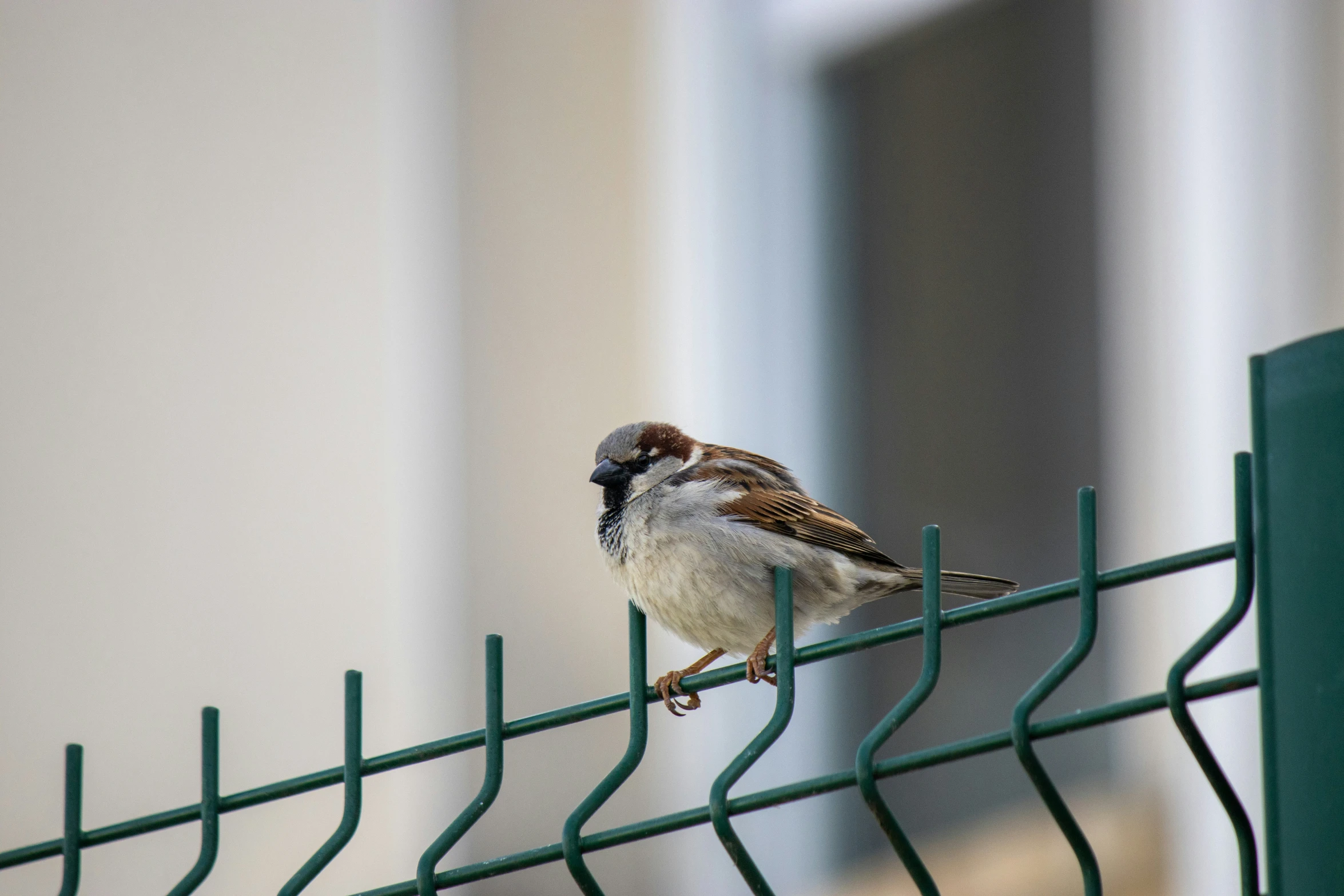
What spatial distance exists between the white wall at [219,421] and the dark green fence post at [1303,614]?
122 inches

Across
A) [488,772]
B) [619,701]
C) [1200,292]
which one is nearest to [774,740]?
[619,701]

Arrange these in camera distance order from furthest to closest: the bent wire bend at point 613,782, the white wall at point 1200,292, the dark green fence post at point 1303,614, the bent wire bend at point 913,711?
1. the white wall at point 1200,292
2. the bent wire bend at point 613,782
3. the bent wire bend at point 913,711
4. the dark green fence post at point 1303,614

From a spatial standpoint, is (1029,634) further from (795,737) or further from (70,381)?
(70,381)

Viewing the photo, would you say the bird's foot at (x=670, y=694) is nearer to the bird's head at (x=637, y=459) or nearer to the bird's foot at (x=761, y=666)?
the bird's foot at (x=761, y=666)

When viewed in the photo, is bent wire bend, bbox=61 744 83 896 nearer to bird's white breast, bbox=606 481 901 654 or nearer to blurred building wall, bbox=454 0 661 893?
bird's white breast, bbox=606 481 901 654

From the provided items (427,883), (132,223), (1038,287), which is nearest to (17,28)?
(132,223)

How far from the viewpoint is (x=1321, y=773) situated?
803 millimetres

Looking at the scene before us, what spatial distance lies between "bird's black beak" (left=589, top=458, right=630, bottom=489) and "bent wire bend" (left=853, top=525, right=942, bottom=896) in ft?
3.90

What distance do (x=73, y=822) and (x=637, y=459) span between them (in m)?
1.02

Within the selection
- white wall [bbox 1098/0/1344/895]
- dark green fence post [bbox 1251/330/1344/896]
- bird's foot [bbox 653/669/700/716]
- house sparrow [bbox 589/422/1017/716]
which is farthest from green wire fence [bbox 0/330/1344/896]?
white wall [bbox 1098/0/1344/895]

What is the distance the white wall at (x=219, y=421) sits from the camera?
3.71 m

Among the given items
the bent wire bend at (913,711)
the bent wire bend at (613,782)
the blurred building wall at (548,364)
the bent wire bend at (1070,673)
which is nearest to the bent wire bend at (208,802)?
the bent wire bend at (613,782)

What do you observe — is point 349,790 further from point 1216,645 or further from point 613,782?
point 1216,645

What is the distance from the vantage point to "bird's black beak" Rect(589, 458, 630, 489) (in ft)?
7.00
